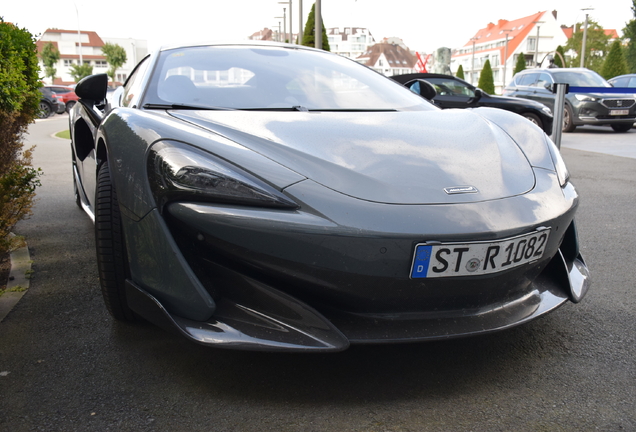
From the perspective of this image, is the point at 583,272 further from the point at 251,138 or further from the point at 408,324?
the point at 251,138

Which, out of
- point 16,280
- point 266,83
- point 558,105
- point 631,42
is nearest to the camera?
point 266,83

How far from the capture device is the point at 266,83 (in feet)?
9.12

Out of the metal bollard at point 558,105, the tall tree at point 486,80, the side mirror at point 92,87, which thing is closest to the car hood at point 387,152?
the side mirror at point 92,87

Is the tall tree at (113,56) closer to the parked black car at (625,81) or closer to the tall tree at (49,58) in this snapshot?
the tall tree at (49,58)

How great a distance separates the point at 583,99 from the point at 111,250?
12.9m

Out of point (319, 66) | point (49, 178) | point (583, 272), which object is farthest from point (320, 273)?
point (49, 178)

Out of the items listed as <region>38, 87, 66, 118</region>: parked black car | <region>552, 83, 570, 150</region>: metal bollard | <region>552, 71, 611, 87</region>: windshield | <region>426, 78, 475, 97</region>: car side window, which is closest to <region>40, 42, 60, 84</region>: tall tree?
<region>38, 87, 66, 118</region>: parked black car

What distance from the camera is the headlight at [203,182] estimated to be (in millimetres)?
1749

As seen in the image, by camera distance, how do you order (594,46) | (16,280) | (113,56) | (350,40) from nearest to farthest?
(16,280) < (594,46) < (113,56) < (350,40)

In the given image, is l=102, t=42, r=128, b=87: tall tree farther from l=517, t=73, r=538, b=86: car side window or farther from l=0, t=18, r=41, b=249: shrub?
l=0, t=18, r=41, b=249: shrub

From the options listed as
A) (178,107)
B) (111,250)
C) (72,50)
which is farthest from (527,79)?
(72,50)

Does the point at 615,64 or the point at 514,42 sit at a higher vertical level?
the point at 514,42

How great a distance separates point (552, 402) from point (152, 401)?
126 cm

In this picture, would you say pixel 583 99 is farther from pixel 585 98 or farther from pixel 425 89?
pixel 425 89
